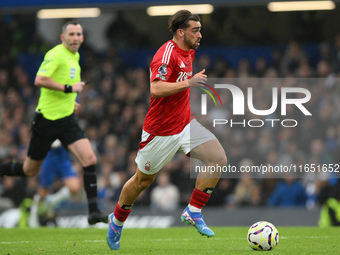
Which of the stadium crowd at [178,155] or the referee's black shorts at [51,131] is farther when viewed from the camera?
the stadium crowd at [178,155]

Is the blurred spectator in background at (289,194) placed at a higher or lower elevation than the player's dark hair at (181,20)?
lower

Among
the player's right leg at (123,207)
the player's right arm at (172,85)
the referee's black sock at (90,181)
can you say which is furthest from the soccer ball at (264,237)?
the referee's black sock at (90,181)

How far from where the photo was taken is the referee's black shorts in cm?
973

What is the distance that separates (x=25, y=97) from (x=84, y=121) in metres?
2.41

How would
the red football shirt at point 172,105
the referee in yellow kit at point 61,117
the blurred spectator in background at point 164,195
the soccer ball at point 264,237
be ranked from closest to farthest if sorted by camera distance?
the soccer ball at point 264,237 < the red football shirt at point 172,105 < the referee in yellow kit at point 61,117 < the blurred spectator in background at point 164,195

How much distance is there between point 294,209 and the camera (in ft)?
41.1

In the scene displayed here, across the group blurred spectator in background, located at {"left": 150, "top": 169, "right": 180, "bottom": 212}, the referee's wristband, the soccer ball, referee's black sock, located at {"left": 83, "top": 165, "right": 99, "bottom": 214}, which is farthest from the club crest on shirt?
blurred spectator in background, located at {"left": 150, "top": 169, "right": 180, "bottom": 212}

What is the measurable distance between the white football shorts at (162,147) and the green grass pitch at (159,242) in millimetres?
921

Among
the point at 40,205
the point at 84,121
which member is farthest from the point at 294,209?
the point at 84,121

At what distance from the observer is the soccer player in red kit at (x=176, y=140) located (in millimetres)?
7355

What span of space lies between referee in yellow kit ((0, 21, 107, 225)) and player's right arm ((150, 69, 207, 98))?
2607 millimetres

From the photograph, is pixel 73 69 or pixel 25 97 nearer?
pixel 73 69

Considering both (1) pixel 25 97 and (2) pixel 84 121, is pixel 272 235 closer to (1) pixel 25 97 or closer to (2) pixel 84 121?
(2) pixel 84 121

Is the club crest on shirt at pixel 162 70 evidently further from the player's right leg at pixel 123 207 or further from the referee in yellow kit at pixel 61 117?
the referee in yellow kit at pixel 61 117
